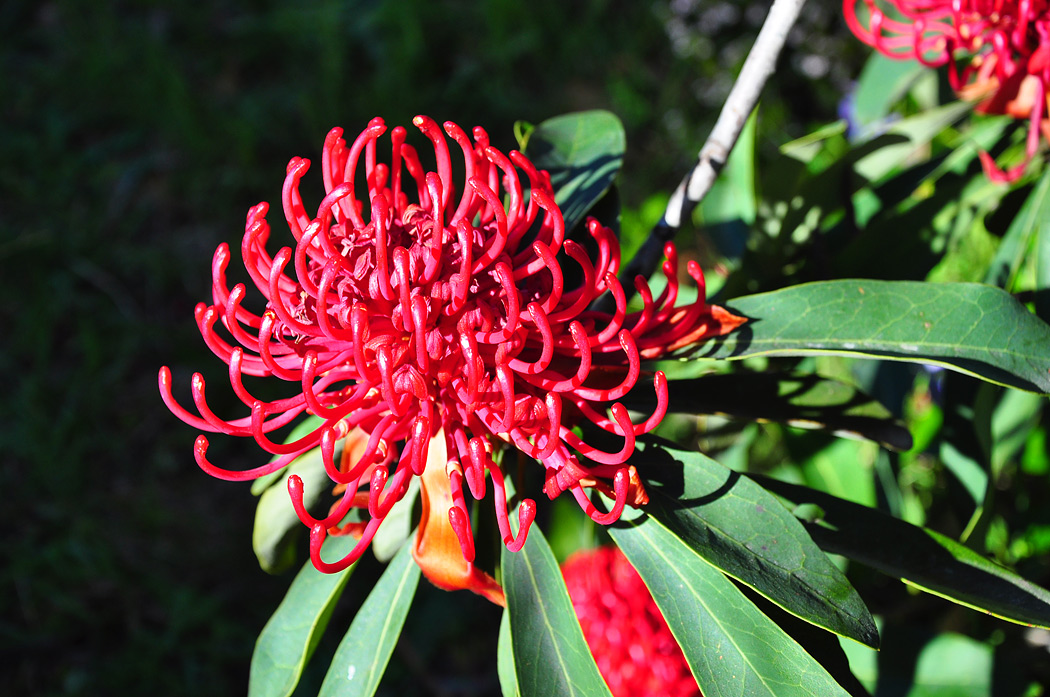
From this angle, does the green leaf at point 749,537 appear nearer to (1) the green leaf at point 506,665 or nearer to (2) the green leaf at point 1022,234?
(1) the green leaf at point 506,665

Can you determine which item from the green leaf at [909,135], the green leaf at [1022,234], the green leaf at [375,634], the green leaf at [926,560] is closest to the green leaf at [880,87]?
the green leaf at [909,135]

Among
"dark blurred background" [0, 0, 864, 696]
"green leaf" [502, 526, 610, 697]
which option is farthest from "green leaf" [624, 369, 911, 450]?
"dark blurred background" [0, 0, 864, 696]

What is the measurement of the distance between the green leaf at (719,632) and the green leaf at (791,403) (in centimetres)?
18

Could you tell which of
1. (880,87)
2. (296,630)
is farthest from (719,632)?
(880,87)

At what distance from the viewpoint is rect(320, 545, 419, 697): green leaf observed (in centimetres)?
88

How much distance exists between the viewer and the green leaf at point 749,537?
0.69 metres

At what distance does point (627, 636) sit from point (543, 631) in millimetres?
464

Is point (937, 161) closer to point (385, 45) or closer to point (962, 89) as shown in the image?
point (962, 89)

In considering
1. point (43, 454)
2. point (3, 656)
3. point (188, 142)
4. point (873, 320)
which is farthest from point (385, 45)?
point (873, 320)

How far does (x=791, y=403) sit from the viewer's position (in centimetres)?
92

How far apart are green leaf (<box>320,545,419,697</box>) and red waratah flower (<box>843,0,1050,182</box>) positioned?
842mm

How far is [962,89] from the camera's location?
45.6 inches

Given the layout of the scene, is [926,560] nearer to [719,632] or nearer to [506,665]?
[719,632]

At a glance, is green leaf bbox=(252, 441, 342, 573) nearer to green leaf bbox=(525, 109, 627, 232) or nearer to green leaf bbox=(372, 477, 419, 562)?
green leaf bbox=(372, 477, 419, 562)
